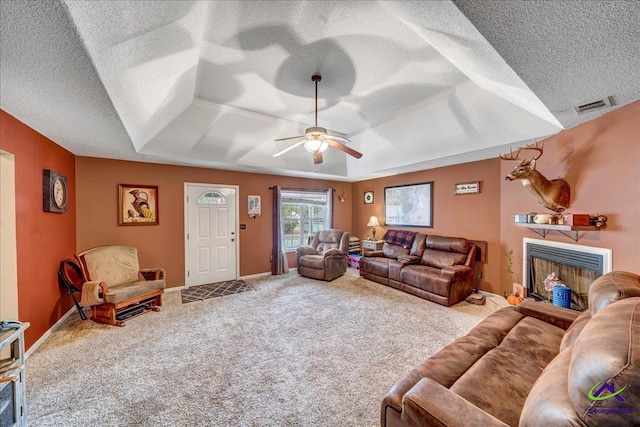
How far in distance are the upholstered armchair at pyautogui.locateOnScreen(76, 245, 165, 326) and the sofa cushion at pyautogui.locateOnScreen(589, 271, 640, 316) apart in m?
4.60

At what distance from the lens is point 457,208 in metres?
4.56

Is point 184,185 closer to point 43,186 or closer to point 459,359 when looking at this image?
point 43,186

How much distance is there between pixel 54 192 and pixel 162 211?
1.49 m

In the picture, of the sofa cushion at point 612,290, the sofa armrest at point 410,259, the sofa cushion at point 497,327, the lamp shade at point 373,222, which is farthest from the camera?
the lamp shade at point 373,222

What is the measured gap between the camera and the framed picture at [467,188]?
4.23 metres

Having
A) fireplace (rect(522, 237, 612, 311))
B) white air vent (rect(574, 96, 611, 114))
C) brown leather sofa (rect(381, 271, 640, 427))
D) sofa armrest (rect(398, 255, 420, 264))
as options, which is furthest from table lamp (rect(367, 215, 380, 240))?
white air vent (rect(574, 96, 611, 114))

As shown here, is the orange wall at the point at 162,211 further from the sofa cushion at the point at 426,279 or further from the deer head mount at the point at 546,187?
the deer head mount at the point at 546,187

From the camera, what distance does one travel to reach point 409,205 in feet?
17.8

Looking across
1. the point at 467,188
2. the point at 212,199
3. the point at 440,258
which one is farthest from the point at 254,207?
the point at 467,188

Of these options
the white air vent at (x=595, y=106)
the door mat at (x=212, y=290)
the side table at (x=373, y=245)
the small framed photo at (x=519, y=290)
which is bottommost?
the door mat at (x=212, y=290)

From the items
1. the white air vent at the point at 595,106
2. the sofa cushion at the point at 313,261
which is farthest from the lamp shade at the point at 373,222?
the white air vent at the point at 595,106

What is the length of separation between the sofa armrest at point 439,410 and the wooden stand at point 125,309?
3.50 m

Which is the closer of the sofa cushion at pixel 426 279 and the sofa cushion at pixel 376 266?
the sofa cushion at pixel 426 279

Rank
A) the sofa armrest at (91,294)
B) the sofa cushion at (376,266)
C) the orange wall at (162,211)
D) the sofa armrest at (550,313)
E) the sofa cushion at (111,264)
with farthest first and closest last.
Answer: the sofa cushion at (376,266)
the orange wall at (162,211)
the sofa cushion at (111,264)
the sofa armrest at (91,294)
the sofa armrest at (550,313)
